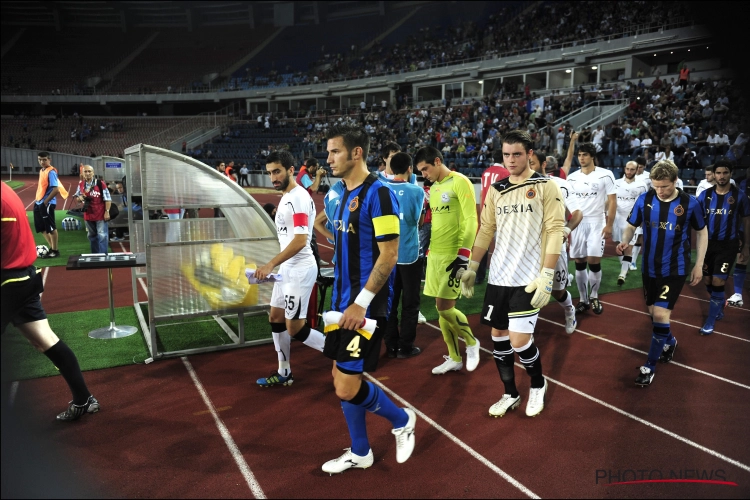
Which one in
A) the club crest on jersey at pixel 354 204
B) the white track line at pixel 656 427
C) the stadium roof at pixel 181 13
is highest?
the stadium roof at pixel 181 13

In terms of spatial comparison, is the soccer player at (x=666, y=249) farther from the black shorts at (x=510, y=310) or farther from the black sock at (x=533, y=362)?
the black shorts at (x=510, y=310)

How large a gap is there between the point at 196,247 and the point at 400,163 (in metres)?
2.39

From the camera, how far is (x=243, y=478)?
3.44 m

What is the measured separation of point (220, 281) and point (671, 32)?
27515 millimetres

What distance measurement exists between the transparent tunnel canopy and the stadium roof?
49.0 m

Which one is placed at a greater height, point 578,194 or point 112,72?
point 112,72

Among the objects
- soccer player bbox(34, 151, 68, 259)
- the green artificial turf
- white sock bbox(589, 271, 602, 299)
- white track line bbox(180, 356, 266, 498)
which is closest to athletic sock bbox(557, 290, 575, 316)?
white sock bbox(589, 271, 602, 299)

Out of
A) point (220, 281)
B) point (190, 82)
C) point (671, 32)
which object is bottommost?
point (220, 281)

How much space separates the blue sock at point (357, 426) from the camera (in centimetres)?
339

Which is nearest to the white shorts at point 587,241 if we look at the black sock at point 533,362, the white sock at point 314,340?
the black sock at point 533,362

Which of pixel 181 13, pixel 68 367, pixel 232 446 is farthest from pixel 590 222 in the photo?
pixel 181 13

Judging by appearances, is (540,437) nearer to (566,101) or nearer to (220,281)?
(220,281)

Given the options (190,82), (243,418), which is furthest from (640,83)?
(190,82)

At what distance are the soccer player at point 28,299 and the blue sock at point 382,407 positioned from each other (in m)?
2.42
